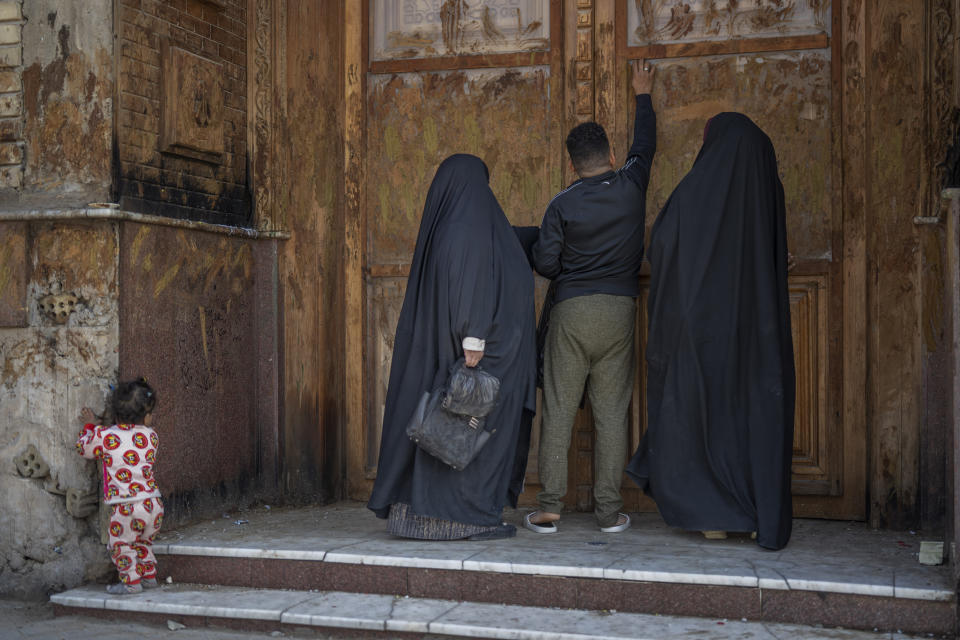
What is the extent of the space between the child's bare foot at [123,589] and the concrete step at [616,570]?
Answer: 0.21 m

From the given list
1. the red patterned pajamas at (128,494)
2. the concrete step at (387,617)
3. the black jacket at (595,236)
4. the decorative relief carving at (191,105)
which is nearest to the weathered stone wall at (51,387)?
the red patterned pajamas at (128,494)

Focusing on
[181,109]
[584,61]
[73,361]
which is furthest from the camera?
[584,61]

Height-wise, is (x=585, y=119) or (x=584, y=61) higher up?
(x=584, y=61)

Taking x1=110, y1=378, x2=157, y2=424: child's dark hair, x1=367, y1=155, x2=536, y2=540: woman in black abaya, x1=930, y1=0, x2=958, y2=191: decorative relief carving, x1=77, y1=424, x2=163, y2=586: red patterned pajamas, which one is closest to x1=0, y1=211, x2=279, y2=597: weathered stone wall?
x1=110, y1=378, x2=157, y2=424: child's dark hair

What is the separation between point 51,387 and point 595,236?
7.99 feet

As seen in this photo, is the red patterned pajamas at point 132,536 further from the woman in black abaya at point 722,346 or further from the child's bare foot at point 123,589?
the woman in black abaya at point 722,346

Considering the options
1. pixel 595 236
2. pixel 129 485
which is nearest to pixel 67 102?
pixel 129 485

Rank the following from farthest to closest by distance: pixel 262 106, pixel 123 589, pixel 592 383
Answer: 1. pixel 262 106
2. pixel 592 383
3. pixel 123 589

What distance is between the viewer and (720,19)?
5.07 meters

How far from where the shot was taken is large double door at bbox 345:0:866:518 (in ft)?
16.2

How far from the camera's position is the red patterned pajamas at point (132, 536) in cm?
425

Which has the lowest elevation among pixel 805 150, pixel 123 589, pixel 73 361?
pixel 123 589

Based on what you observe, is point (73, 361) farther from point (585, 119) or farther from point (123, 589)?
point (585, 119)

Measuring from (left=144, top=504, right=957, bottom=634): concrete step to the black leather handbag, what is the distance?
0.39 metres
